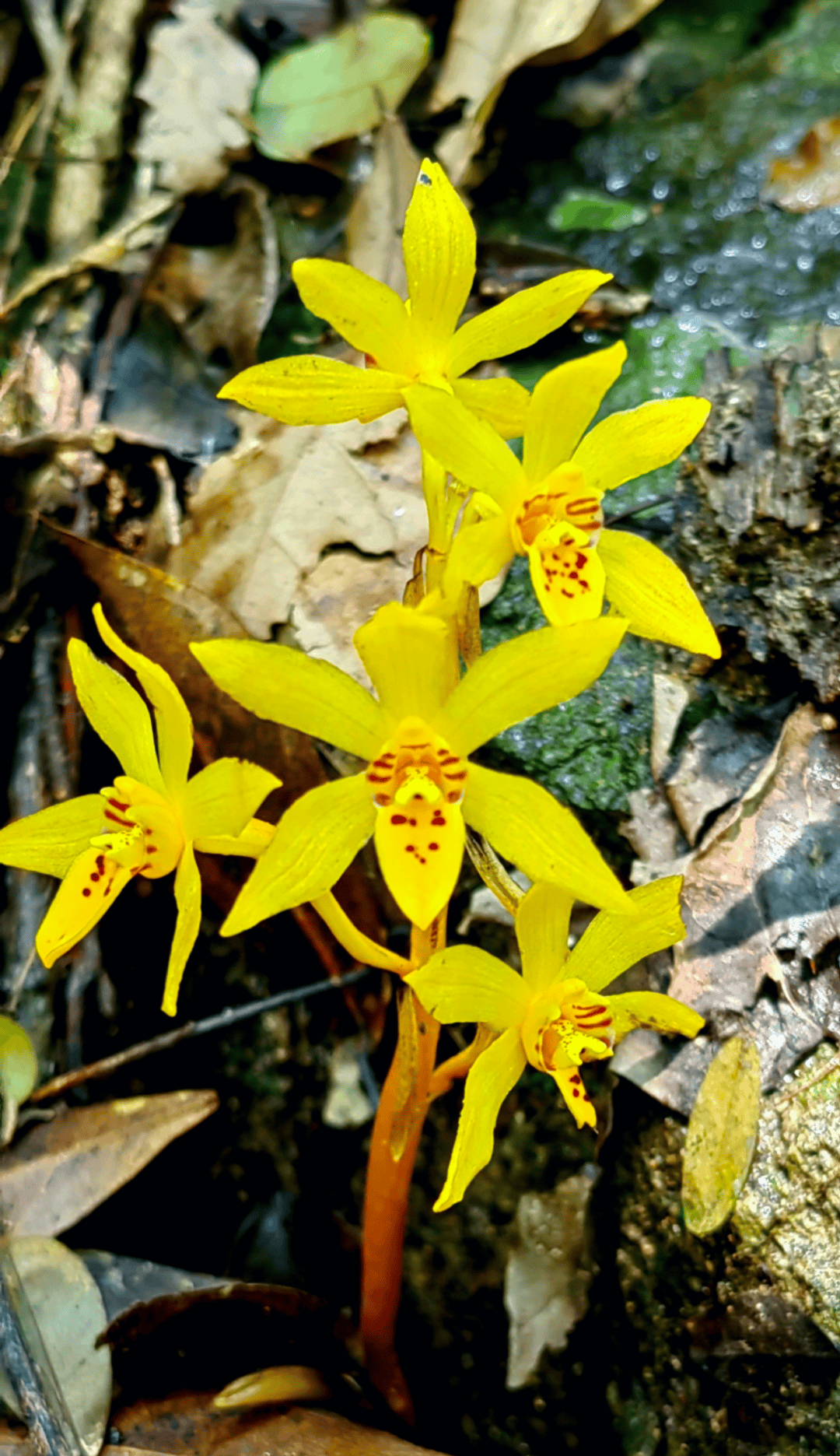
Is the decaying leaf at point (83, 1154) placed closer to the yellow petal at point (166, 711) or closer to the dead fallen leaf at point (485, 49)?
the yellow petal at point (166, 711)

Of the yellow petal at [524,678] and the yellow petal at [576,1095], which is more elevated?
the yellow petal at [524,678]

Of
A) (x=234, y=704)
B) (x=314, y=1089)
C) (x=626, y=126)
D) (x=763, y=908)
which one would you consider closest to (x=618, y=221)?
Answer: (x=626, y=126)

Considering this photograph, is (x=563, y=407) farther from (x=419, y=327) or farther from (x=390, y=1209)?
(x=390, y=1209)

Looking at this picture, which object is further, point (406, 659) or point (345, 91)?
point (345, 91)

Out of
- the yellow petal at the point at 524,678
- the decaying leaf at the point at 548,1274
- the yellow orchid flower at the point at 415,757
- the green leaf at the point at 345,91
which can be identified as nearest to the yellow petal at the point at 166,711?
the yellow orchid flower at the point at 415,757

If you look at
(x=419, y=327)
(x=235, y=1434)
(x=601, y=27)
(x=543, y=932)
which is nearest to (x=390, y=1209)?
(x=235, y=1434)
